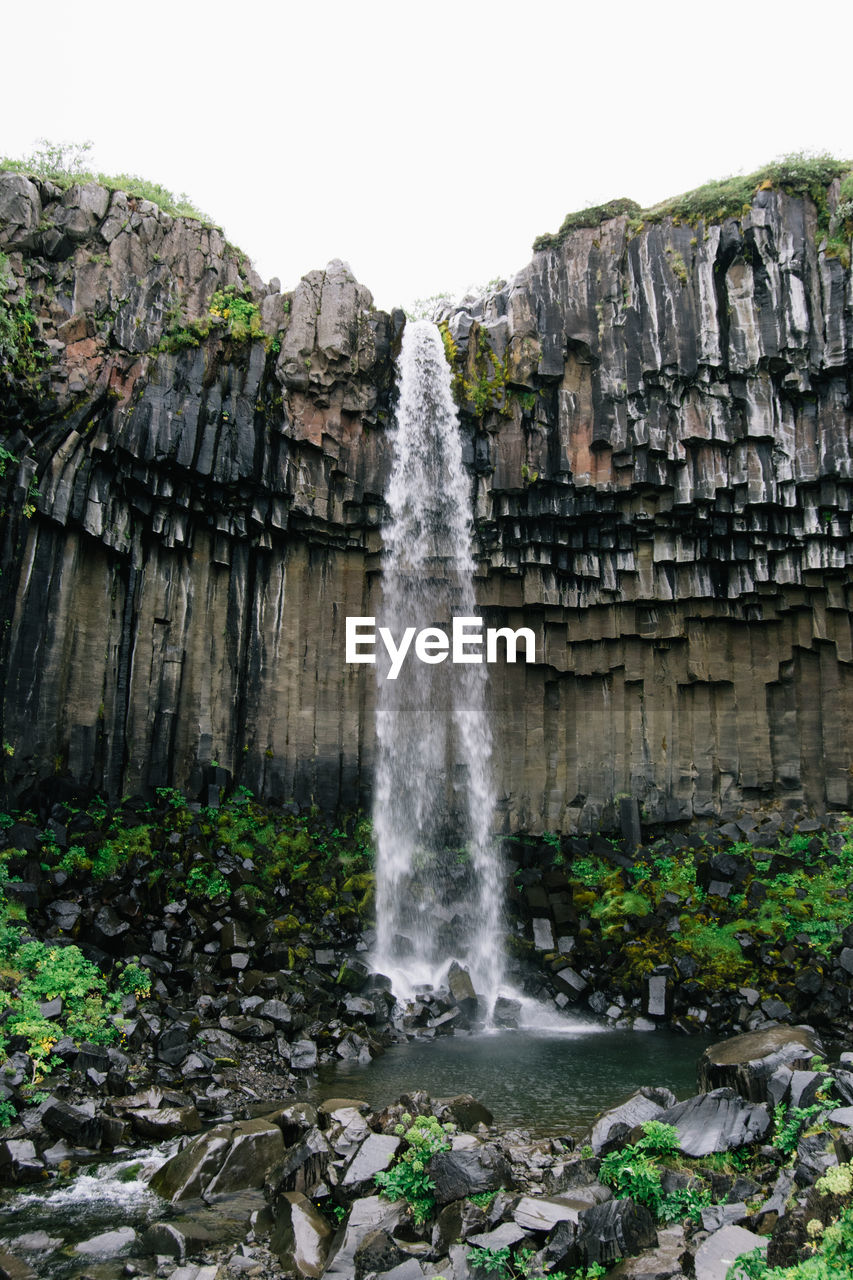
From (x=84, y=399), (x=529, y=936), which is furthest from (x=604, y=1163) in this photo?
(x=84, y=399)

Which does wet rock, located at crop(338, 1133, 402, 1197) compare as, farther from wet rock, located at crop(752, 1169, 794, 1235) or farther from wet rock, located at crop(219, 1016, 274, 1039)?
wet rock, located at crop(219, 1016, 274, 1039)

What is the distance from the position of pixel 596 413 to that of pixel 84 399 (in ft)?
32.9

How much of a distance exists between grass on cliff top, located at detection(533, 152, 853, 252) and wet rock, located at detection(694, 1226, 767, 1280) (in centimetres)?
1824

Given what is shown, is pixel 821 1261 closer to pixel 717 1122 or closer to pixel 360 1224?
pixel 717 1122

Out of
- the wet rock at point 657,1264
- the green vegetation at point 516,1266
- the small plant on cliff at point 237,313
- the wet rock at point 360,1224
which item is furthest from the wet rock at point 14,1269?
the small plant on cliff at point 237,313

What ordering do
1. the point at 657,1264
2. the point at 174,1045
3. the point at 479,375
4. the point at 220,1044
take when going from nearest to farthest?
the point at 657,1264 → the point at 174,1045 → the point at 220,1044 → the point at 479,375

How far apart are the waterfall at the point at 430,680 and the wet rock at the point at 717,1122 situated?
35.6 feet

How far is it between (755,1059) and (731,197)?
1696 cm

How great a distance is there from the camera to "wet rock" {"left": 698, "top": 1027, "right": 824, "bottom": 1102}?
22.0ft

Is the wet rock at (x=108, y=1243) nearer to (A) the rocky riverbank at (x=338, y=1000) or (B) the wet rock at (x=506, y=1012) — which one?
(A) the rocky riverbank at (x=338, y=1000)

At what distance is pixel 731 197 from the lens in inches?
702

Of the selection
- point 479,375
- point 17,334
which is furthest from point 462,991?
point 17,334

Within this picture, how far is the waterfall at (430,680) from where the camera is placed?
1795cm

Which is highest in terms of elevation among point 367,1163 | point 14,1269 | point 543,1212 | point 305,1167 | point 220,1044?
point 543,1212
